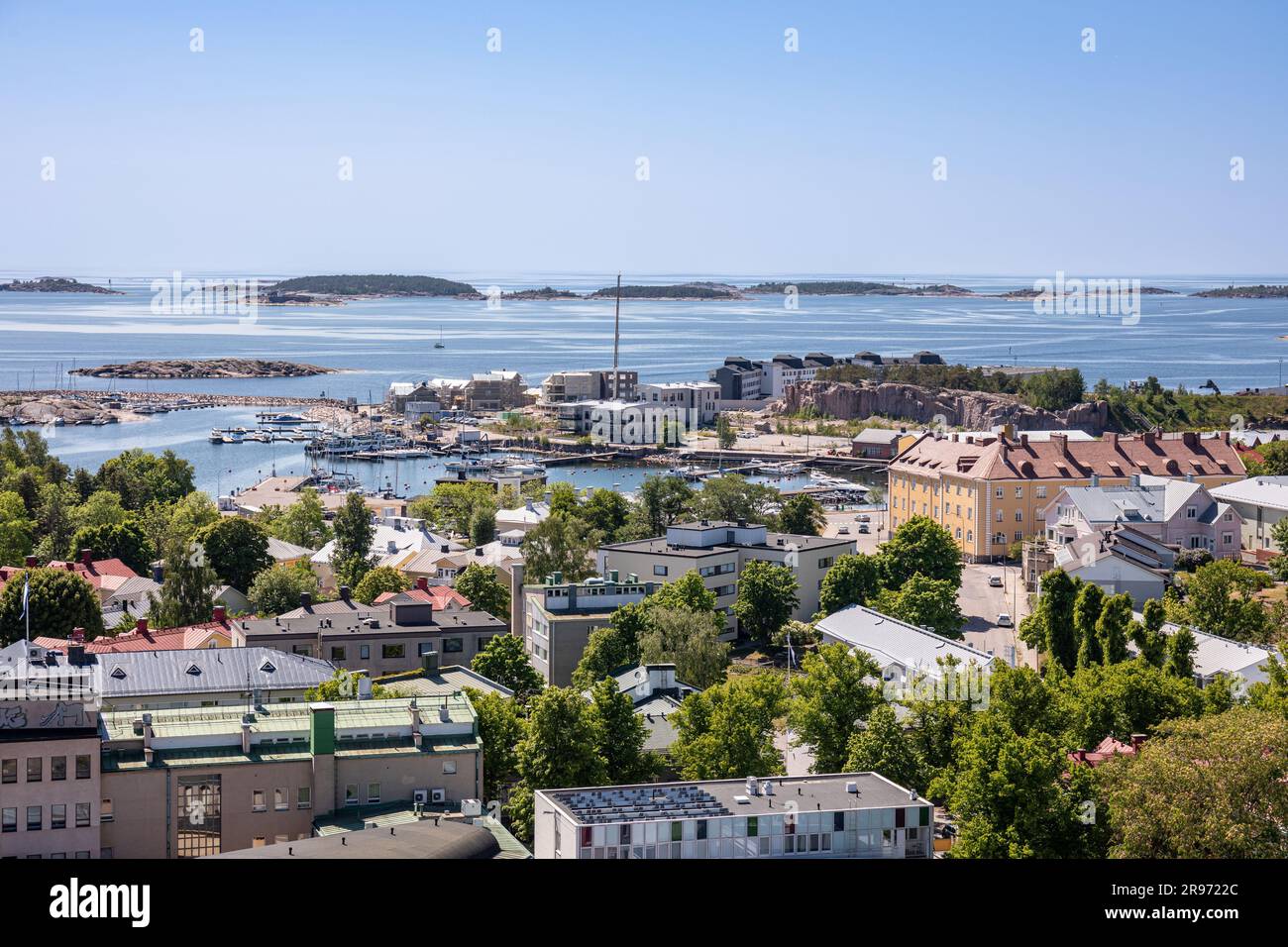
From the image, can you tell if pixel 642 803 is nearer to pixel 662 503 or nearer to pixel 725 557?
pixel 725 557

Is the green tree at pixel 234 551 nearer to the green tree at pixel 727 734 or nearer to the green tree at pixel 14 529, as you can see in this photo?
the green tree at pixel 14 529

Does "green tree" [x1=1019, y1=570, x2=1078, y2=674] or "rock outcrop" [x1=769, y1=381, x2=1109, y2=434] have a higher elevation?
"rock outcrop" [x1=769, y1=381, x2=1109, y2=434]

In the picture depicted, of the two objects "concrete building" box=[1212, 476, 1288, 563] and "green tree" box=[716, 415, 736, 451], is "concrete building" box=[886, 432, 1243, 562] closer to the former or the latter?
"concrete building" box=[1212, 476, 1288, 563]

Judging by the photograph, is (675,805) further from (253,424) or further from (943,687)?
(253,424)

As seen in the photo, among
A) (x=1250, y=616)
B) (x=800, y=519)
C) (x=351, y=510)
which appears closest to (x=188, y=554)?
(x=351, y=510)

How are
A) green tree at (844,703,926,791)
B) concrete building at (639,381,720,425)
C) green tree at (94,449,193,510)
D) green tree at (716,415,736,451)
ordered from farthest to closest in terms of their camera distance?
concrete building at (639,381,720,425), green tree at (716,415,736,451), green tree at (94,449,193,510), green tree at (844,703,926,791)

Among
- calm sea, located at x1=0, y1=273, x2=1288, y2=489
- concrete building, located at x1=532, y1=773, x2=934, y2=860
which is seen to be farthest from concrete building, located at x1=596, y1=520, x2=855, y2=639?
calm sea, located at x1=0, y1=273, x2=1288, y2=489
